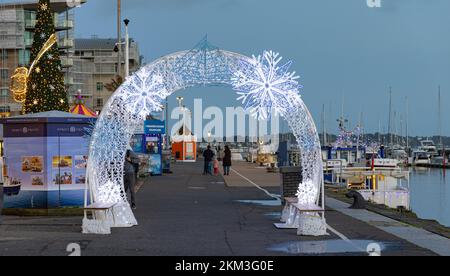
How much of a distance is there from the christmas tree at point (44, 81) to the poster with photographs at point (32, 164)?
1406cm

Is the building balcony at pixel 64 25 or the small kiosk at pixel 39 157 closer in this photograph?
the small kiosk at pixel 39 157

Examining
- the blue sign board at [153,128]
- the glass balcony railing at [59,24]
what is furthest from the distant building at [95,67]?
the blue sign board at [153,128]

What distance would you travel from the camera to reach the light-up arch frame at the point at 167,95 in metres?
18.5

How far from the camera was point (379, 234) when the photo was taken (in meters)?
17.5

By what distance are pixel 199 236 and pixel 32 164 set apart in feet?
22.8

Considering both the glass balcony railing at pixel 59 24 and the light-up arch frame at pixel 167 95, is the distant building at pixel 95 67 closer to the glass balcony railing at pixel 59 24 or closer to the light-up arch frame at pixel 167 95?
the glass balcony railing at pixel 59 24

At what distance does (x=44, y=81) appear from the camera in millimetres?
36219

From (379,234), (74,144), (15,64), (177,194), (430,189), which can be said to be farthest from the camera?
(15,64)

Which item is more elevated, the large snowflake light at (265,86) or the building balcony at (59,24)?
the building balcony at (59,24)

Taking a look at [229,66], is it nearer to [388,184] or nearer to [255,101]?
[255,101]

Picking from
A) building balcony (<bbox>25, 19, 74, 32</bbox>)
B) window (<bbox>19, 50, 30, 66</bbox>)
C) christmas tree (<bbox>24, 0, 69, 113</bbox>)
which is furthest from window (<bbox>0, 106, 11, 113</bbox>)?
christmas tree (<bbox>24, 0, 69, 113</bbox>)

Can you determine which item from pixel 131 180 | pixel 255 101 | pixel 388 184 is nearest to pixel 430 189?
pixel 388 184
